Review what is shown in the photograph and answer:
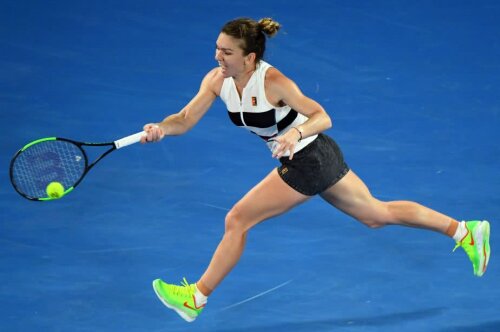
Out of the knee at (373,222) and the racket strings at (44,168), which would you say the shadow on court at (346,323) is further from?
the racket strings at (44,168)

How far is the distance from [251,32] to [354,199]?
1196 millimetres

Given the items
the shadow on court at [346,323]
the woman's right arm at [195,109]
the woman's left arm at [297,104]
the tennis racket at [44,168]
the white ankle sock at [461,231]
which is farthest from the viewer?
the white ankle sock at [461,231]

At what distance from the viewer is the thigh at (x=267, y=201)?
6727mm

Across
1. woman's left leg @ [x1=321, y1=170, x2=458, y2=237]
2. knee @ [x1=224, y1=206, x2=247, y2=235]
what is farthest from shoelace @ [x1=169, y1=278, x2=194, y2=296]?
woman's left leg @ [x1=321, y1=170, x2=458, y2=237]

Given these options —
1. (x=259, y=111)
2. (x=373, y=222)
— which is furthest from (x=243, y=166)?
(x=259, y=111)

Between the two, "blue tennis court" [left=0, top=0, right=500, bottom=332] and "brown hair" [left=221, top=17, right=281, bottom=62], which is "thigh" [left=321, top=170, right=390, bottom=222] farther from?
"brown hair" [left=221, top=17, right=281, bottom=62]

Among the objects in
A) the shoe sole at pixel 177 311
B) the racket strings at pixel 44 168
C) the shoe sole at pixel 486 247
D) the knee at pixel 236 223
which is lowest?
the shoe sole at pixel 177 311

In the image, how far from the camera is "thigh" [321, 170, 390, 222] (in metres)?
6.86

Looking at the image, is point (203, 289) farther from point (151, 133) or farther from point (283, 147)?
point (283, 147)

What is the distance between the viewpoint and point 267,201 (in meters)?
6.73

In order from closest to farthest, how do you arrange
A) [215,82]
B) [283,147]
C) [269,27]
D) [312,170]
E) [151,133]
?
[283,147] → [151,133] → [269,27] → [312,170] → [215,82]

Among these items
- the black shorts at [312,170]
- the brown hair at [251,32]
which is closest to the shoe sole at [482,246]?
the black shorts at [312,170]

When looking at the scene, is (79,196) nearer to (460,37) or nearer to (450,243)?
(450,243)

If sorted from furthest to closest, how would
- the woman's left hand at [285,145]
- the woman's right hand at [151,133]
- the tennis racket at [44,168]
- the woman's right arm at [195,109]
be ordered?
1. the woman's right arm at [195,109]
2. the tennis racket at [44,168]
3. the woman's right hand at [151,133]
4. the woman's left hand at [285,145]
